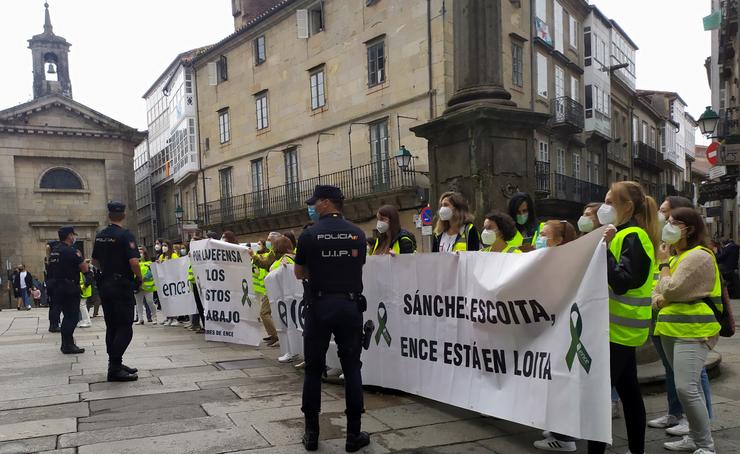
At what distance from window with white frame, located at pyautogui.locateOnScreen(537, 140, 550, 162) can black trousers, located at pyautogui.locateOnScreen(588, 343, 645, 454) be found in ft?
78.3

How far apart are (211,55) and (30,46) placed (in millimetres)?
19857

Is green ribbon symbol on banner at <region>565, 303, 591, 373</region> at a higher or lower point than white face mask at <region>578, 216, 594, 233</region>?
lower

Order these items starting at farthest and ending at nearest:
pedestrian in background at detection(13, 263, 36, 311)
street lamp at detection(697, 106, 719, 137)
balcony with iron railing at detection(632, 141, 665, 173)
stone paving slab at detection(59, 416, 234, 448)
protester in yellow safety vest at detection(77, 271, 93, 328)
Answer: balcony with iron railing at detection(632, 141, 665, 173) → pedestrian in background at detection(13, 263, 36, 311) → street lamp at detection(697, 106, 719, 137) → protester in yellow safety vest at detection(77, 271, 93, 328) → stone paving slab at detection(59, 416, 234, 448)

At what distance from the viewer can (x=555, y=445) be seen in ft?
14.1

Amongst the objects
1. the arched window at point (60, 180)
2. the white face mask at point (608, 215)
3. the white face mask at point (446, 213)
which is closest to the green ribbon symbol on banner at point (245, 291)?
the white face mask at point (446, 213)

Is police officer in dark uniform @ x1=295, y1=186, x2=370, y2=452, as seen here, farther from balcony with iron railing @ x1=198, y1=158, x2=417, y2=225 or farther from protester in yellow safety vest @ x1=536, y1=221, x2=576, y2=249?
balcony with iron railing @ x1=198, y1=158, x2=417, y2=225

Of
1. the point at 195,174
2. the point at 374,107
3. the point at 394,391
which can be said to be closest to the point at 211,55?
the point at 195,174

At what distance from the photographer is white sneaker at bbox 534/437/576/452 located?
427 cm

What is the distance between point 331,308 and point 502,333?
4.06 ft

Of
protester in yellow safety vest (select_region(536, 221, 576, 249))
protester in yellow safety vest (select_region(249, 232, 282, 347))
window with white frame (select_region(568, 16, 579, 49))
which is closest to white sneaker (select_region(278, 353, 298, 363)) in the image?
protester in yellow safety vest (select_region(249, 232, 282, 347))

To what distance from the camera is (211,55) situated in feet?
115

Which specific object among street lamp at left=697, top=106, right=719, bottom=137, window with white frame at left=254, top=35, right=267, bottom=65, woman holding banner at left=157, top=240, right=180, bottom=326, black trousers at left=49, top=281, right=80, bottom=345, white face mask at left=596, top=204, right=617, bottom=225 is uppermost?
window with white frame at left=254, top=35, right=267, bottom=65

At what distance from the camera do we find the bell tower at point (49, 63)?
4619 cm

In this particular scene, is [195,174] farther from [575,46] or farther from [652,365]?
[652,365]
